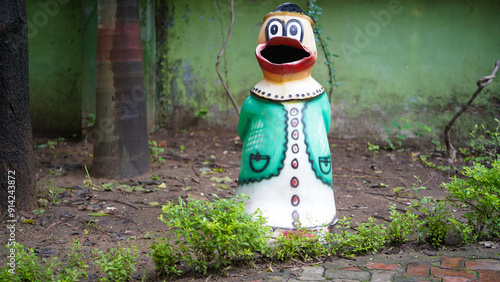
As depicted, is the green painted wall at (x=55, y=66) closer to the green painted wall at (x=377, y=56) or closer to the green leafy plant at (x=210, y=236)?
the green painted wall at (x=377, y=56)

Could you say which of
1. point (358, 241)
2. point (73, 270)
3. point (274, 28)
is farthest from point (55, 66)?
point (358, 241)

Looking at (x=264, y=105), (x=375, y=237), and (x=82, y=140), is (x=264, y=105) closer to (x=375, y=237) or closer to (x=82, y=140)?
(x=375, y=237)

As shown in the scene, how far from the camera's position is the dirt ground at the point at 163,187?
3.92 m

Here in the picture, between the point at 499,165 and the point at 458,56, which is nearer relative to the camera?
the point at 499,165

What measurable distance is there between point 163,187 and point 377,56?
3.80 meters

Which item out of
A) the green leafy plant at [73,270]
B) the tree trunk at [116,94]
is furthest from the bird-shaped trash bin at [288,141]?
the tree trunk at [116,94]

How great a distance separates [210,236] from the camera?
10.2 ft

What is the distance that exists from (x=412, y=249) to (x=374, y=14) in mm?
4462

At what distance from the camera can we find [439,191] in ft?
17.7

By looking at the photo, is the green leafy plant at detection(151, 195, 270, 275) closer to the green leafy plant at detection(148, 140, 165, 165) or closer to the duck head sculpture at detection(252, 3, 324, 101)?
the duck head sculpture at detection(252, 3, 324, 101)

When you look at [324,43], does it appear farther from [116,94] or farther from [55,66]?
[55,66]

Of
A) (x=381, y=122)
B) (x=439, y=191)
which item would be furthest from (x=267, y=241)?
(x=381, y=122)

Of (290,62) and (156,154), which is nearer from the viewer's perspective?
(290,62)

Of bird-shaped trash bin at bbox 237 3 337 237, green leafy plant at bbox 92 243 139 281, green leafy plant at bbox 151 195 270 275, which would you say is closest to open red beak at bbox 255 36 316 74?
bird-shaped trash bin at bbox 237 3 337 237
